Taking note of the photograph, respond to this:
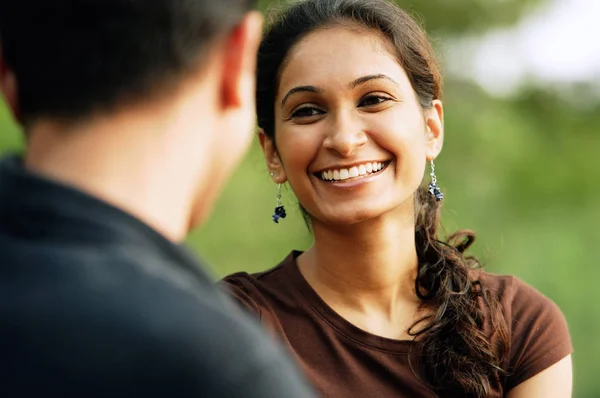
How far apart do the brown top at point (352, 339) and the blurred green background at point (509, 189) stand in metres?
2.88

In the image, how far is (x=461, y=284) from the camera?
2926 millimetres

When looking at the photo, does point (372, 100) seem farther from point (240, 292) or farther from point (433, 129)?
point (240, 292)

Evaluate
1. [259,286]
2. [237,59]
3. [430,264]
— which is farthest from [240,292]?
[237,59]

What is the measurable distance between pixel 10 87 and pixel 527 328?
6.30 feet

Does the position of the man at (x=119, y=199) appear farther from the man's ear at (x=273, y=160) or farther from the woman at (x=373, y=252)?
the man's ear at (x=273, y=160)

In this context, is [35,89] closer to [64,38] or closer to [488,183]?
[64,38]

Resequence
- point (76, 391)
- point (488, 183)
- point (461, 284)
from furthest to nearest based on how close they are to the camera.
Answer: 1. point (488, 183)
2. point (461, 284)
3. point (76, 391)

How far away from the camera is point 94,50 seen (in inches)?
49.2

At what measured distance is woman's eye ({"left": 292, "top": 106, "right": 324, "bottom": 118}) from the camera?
2740mm

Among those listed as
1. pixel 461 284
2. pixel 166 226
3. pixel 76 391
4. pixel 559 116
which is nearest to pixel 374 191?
pixel 461 284

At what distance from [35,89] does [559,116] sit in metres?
10.4

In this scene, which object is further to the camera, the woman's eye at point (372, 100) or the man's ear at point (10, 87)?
the woman's eye at point (372, 100)

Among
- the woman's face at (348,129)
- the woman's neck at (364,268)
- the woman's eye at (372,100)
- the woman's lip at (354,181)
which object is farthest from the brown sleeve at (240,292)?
the woman's eye at (372,100)

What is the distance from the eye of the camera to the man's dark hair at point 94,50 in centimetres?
125
